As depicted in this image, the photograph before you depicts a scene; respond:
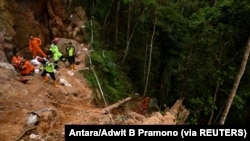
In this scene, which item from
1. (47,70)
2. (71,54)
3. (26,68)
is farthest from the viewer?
(71,54)

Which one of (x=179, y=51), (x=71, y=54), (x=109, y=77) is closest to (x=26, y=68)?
(x=71, y=54)

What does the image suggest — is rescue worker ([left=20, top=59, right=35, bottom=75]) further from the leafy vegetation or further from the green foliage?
the leafy vegetation

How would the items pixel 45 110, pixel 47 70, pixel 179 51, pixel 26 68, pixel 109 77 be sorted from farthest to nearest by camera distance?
pixel 179 51
pixel 109 77
pixel 26 68
pixel 47 70
pixel 45 110

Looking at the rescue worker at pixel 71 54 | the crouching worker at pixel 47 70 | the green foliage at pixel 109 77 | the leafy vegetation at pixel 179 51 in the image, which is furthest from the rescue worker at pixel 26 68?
the leafy vegetation at pixel 179 51

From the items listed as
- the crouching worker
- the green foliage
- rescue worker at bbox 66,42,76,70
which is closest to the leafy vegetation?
the green foliage

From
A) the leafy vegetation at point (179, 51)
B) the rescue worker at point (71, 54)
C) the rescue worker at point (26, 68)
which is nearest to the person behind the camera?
the rescue worker at point (26, 68)

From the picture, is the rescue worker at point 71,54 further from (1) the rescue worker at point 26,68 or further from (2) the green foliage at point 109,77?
(1) the rescue worker at point 26,68

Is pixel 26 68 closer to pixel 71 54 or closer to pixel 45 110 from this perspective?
pixel 71 54

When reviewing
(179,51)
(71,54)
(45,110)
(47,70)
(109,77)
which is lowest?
(109,77)

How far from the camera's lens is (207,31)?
19.2 meters

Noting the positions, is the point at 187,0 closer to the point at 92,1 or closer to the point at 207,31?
the point at 92,1

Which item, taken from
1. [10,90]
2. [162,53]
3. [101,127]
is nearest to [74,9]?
[162,53]

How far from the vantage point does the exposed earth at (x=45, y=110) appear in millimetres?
10508

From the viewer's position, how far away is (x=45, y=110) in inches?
447
